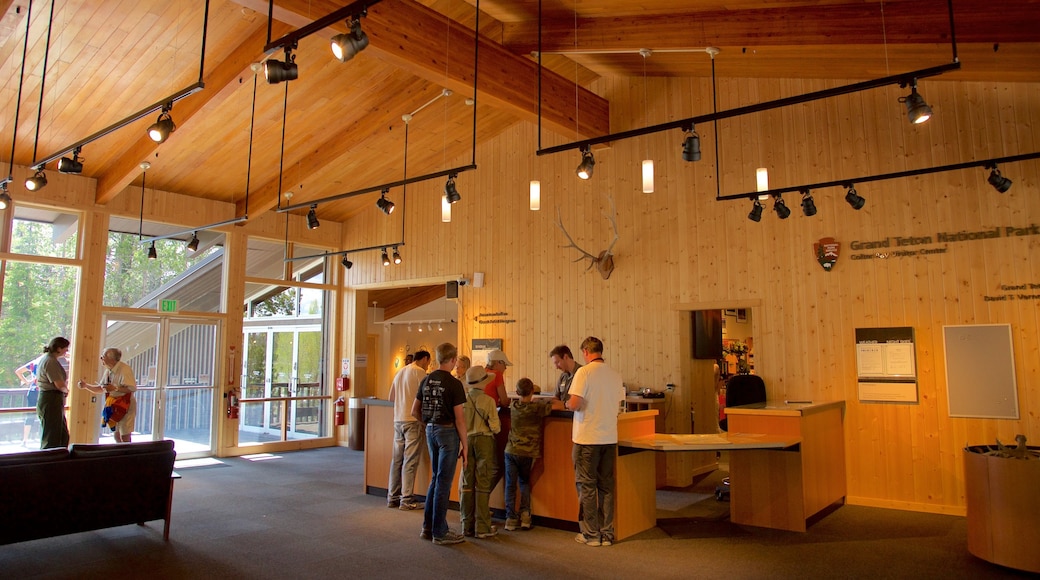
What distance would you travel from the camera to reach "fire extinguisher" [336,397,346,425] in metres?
11.3

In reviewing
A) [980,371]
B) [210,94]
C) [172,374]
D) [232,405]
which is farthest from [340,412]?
[980,371]

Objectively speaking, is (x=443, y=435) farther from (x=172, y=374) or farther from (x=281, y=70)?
(x=172, y=374)

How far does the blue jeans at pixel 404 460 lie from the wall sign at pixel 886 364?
4.58m

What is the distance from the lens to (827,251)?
7012 millimetres

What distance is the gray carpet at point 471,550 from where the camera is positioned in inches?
177

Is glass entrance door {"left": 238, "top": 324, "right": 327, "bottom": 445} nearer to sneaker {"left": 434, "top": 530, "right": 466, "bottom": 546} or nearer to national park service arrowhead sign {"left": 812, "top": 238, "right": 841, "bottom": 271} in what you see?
sneaker {"left": 434, "top": 530, "right": 466, "bottom": 546}

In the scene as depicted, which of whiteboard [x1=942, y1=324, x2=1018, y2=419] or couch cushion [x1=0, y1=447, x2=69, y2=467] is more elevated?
whiteboard [x1=942, y1=324, x2=1018, y2=419]

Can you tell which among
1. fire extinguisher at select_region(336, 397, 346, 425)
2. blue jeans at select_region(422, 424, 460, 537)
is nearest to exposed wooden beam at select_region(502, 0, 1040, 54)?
blue jeans at select_region(422, 424, 460, 537)

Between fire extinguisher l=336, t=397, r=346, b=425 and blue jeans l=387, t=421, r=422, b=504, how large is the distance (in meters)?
5.11

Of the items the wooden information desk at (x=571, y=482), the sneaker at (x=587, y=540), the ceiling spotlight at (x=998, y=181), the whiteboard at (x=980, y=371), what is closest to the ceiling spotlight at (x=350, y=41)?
the wooden information desk at (x=571, y=482)

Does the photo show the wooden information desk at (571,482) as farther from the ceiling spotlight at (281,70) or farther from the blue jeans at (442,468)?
the ceiling spotlight at (281,70)

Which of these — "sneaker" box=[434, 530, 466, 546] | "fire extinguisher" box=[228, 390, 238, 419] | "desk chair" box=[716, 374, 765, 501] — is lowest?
"sneaker" box=[434, 530, 466, 546]

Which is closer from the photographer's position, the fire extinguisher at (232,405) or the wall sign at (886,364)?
the wall sign at (886,364)

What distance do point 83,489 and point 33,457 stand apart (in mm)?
411
